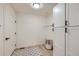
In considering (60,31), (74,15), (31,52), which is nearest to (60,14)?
(60,31)

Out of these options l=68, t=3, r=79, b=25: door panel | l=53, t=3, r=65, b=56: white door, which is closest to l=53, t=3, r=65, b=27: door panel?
l=53, t=3, r=65, b=56: white door

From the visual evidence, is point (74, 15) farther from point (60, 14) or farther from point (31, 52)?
point (31, 52)

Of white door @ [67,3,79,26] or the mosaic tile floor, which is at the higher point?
white door @ [67,3,79,26]

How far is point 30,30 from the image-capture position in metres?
1.70

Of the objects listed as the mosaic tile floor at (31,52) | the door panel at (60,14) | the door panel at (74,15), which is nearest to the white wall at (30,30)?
the mosaic tile floor at (31,52)

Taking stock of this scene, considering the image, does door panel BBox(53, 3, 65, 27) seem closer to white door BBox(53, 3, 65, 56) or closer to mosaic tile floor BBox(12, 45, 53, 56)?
white door BBox(53, 3, 65, 56)

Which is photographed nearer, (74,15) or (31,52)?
(74,15)

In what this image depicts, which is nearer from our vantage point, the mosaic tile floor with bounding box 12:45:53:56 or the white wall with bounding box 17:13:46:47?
the mosaic tile floor with bounding box 12:45:53:56

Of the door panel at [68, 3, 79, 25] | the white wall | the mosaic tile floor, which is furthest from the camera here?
the white wall

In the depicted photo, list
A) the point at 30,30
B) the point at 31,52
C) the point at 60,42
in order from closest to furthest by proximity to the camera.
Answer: the point at 60,42, the point at 31,52, the point at 30,30

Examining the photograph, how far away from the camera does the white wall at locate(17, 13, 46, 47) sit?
1640mm

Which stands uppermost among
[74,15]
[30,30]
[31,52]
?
[74,15]

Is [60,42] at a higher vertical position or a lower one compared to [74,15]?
lower

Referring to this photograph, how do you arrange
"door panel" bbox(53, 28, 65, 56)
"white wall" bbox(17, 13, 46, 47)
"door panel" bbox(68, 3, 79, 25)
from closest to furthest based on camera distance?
"door panel" bbox(68, 3, 79, 25), "door panel" bbox(53, 28, 65, 56), "white wall" bbox(17, 13, 46, 47)
